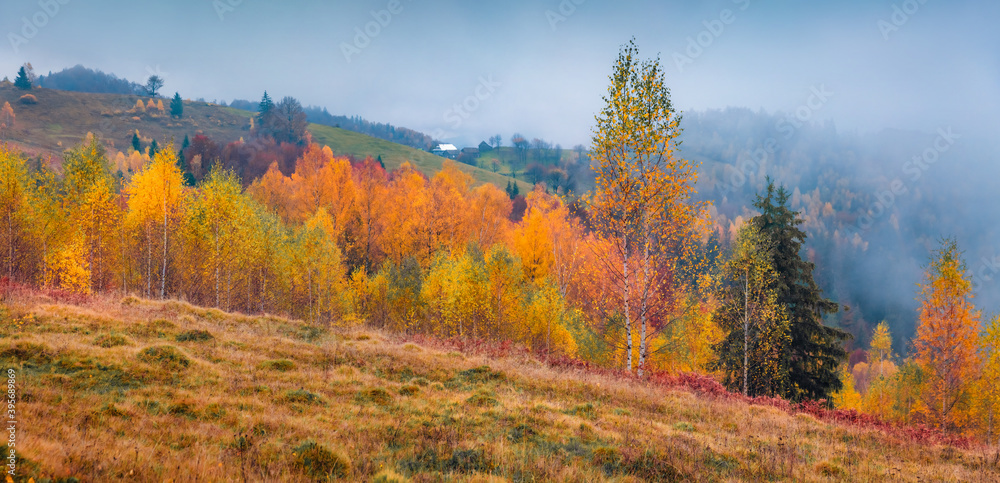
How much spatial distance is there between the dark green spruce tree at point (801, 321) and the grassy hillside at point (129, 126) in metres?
118

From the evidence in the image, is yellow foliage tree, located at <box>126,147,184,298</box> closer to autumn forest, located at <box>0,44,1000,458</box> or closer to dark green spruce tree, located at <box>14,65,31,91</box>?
autumn forest, located at <box>0,44,1000,458</box>

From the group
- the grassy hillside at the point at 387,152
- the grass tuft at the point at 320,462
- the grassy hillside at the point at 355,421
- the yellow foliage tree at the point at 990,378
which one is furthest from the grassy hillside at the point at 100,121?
the yellow foliage tree at the point at 990,378

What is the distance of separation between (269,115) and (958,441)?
450 ft

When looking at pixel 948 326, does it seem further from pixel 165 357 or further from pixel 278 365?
pixel 165 357

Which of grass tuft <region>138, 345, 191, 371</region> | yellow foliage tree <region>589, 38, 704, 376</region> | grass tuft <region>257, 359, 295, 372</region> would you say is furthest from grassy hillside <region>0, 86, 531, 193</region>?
grass tuft <region>138, 345, 191, 371</region>

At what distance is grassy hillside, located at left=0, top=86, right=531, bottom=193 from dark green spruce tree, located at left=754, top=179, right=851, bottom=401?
388ft

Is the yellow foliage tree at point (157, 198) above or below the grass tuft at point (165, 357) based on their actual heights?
above

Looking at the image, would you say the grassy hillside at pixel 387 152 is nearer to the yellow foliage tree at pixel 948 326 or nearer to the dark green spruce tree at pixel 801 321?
the yellow foliage tree at pixel 948 326

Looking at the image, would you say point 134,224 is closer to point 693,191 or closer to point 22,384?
point 22,384

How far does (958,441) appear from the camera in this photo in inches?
548

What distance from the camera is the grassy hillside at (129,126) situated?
428 ft

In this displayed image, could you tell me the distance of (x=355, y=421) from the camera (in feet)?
30.3

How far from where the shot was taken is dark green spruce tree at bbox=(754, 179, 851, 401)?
25891 mm

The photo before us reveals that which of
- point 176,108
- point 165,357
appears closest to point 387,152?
point 176,108
